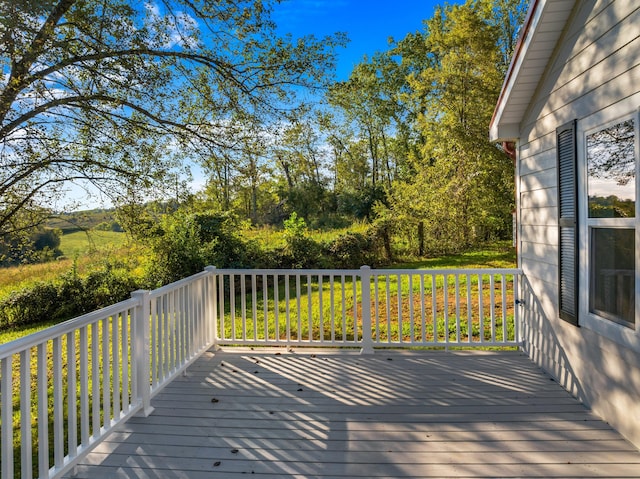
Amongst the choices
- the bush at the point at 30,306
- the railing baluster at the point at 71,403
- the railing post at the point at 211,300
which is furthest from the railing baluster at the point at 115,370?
the bush at the point at 30,306

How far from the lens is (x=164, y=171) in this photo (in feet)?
16.9

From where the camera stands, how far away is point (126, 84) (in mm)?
4391

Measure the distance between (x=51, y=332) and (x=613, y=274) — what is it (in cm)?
366

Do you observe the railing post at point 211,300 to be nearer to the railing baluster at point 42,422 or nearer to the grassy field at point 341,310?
the grassy field at point 341,310

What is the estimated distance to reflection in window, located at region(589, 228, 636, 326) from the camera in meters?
2.55

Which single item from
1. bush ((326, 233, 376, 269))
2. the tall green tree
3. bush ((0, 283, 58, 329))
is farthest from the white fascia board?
bush ((0, 283, 58, 329))

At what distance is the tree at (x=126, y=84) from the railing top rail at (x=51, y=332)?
226cm

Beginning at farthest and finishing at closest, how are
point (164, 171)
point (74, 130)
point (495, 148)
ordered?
point (495, 148) → point (164, 171) → point (74, 130)

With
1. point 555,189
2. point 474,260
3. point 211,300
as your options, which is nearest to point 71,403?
point 211,300

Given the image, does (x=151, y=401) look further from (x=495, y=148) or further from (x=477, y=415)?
(x=495, y=148)

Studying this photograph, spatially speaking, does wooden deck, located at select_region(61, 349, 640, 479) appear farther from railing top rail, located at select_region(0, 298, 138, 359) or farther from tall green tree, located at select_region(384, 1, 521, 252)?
tall green tree, located at select_region(384, 1, 521, 252)

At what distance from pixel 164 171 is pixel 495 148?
9553 mm

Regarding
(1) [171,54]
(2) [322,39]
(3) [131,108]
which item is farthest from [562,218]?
(3) [131,108]

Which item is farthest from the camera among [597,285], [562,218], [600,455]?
[562,218]
